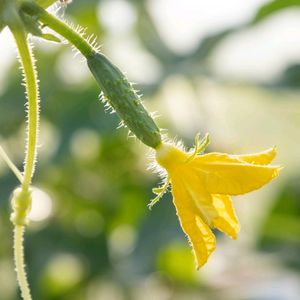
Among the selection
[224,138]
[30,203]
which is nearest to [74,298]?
[224,138]

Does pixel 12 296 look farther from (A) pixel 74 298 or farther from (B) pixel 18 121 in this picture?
(B) pixel 18 121

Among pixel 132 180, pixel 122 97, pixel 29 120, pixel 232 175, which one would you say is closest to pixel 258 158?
pixel 232 175

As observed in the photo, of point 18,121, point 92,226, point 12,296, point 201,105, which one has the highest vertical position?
point 201,105

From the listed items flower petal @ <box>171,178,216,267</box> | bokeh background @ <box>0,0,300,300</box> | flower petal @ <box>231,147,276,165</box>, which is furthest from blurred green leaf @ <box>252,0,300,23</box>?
flower petal @ <box>171,178,216,267</box>

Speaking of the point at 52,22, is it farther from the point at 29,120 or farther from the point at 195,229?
the point at 195,229

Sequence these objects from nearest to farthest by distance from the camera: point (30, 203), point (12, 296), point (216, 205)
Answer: point (216, 205) < point (30, 203) < point (12, 296)
